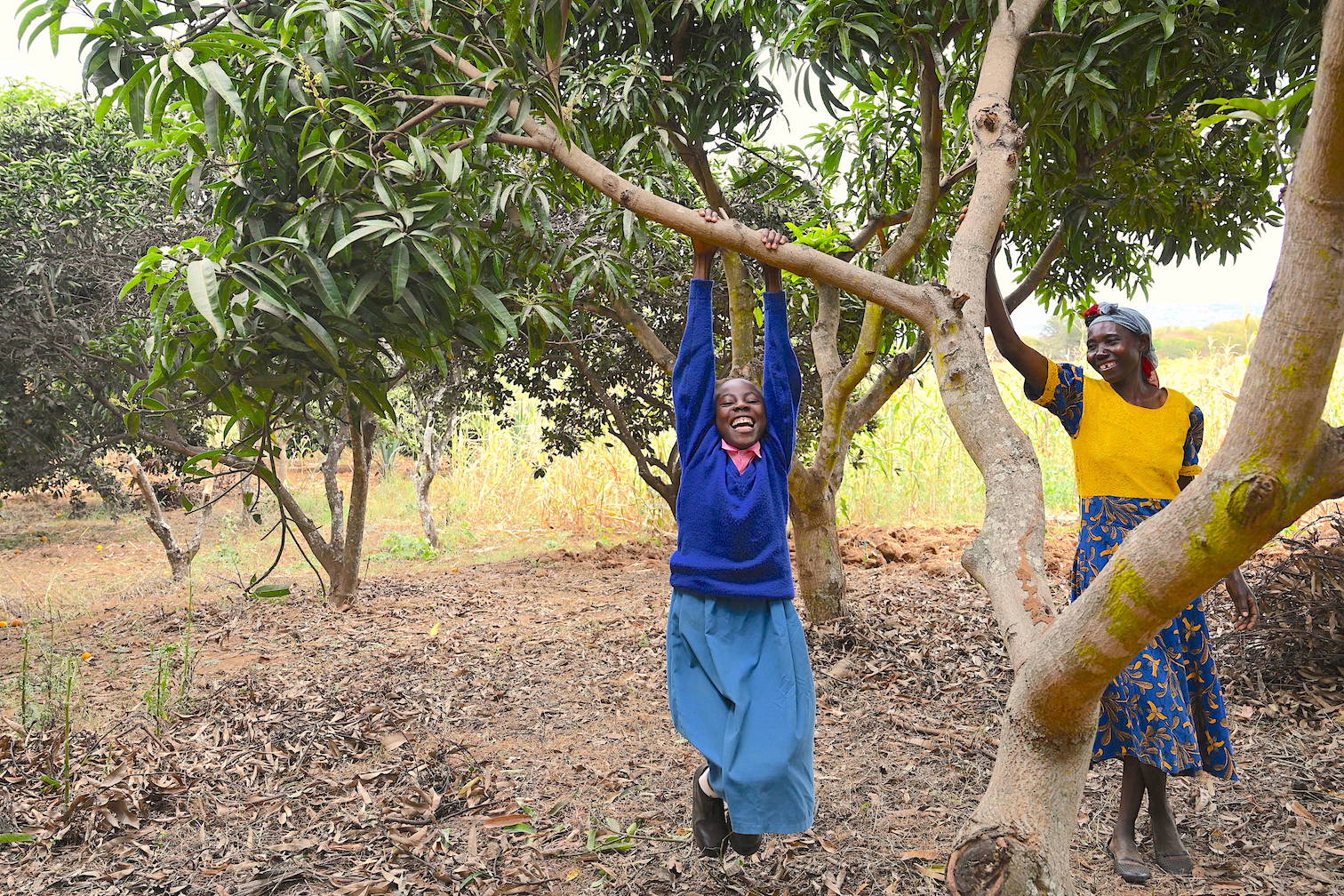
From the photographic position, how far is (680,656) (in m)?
2.81

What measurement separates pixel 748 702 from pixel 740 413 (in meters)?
0.80

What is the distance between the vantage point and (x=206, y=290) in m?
2.06

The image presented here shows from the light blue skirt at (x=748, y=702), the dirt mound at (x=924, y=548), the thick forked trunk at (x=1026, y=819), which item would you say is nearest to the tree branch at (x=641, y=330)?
the light blue skirt at (x=748, y=702)

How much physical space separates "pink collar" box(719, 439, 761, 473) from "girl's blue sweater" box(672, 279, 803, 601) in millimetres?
16

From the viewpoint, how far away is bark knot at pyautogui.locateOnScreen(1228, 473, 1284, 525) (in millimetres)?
1479

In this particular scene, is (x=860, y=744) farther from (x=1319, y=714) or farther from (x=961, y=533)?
(x=961, y=533)

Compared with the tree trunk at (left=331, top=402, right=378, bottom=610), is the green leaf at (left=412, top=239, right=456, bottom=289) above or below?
above

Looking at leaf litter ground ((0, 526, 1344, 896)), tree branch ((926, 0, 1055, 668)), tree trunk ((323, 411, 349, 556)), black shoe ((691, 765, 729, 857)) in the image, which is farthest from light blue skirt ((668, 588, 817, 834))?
tree trunk ((323, 411, 349, 556))

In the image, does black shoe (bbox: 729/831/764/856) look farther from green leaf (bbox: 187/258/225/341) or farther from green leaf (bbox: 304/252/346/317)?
green leaf (bbox: 187/258/225/341)

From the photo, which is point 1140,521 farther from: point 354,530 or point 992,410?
point 354,530

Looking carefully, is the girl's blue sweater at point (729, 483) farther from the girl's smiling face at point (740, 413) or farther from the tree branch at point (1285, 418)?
the tree branch at point (1285, 418)

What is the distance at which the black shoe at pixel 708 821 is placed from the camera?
2830 mm

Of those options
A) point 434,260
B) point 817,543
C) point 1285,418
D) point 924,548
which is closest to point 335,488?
point 817,543

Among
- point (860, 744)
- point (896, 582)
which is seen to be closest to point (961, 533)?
point (896, 582)
